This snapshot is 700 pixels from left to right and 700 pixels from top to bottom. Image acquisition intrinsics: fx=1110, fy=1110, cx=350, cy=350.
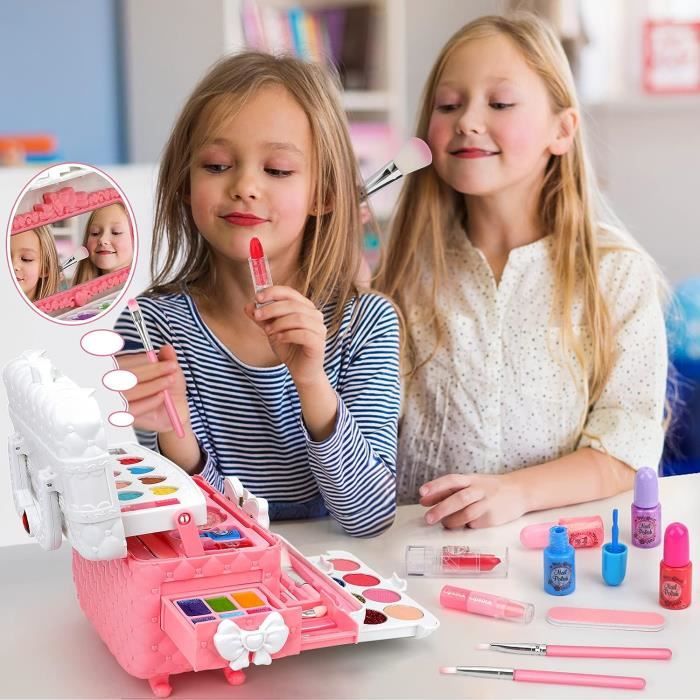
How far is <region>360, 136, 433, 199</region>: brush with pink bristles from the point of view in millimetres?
924

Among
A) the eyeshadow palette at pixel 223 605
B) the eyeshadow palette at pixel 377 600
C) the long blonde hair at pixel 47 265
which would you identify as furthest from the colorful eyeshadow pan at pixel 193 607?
the long blonde hair at pixel 47 265

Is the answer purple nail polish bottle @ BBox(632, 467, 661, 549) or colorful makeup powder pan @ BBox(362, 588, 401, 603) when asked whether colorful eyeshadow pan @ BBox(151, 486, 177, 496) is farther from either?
purple nail polish bottle @ BBox(632, 467, 661, 549)

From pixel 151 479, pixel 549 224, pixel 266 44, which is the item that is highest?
pixel 266 44

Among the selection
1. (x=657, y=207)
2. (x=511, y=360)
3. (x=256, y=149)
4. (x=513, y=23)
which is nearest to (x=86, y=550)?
(x=256, y=149)

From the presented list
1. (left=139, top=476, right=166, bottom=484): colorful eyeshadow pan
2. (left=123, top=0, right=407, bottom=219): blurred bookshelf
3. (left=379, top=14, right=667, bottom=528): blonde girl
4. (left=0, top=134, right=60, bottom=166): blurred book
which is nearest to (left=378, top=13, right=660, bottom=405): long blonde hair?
(left=379, top=14, right=667, bottom=528): blonde girl

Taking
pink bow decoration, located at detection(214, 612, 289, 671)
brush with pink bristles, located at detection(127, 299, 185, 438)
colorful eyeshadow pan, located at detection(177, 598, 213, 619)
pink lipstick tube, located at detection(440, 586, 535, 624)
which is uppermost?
brush with pink bristles, located at detection(127, 299, 185, 438)

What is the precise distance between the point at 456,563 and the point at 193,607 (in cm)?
28

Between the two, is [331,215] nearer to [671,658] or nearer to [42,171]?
[42,171]

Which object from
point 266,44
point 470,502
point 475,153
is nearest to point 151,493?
point 470,502

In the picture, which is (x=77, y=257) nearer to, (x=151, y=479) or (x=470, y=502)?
(x=151, y=479)

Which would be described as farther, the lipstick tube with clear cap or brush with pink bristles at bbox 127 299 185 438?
the lipstick tube with clear cap

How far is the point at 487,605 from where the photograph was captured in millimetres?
786

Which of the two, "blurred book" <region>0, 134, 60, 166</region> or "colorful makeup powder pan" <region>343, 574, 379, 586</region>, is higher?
"blurred book" <region>0, 134, 60, 166</region>

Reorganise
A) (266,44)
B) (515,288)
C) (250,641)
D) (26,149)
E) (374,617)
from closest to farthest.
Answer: (250,641) → (374,617) → (515,288) → (26,149) → (266,44)
